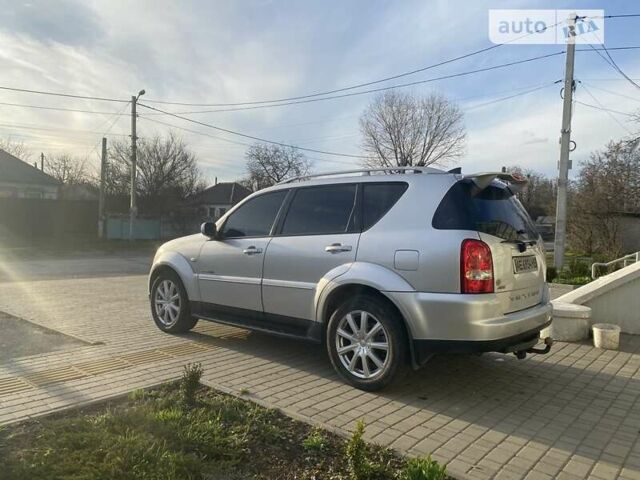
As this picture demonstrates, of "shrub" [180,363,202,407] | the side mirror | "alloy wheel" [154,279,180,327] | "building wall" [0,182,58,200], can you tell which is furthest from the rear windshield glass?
"building wall" [0,182,58,200]

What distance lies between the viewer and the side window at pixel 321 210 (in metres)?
4.74

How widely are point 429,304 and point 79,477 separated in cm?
261

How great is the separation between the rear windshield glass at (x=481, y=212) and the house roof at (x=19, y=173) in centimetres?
3885

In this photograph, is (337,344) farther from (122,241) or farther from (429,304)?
(122,241)

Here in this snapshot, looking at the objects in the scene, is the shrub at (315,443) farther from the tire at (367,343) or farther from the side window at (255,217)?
the side window at (255,217)

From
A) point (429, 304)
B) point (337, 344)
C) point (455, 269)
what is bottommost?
point (337, 344)

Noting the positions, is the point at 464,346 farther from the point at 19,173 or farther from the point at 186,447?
the point at 19,173

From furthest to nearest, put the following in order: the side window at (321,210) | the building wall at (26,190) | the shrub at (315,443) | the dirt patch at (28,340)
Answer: the building wall at (26,190) → the dirt patch at (28,340) → the side window at (321,210) → the shrub at (315,443)

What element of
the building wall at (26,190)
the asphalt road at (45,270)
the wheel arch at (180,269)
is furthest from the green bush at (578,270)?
the building wall at (26,190)

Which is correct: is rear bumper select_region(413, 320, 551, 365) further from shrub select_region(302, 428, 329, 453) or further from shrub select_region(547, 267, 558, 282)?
shrub select_region(547, 267, 558, 282)

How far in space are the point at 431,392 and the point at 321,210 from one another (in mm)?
1989

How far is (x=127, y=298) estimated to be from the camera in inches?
380

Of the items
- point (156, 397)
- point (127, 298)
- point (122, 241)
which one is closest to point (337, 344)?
point (156, 397)

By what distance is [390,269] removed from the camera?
4168mm
